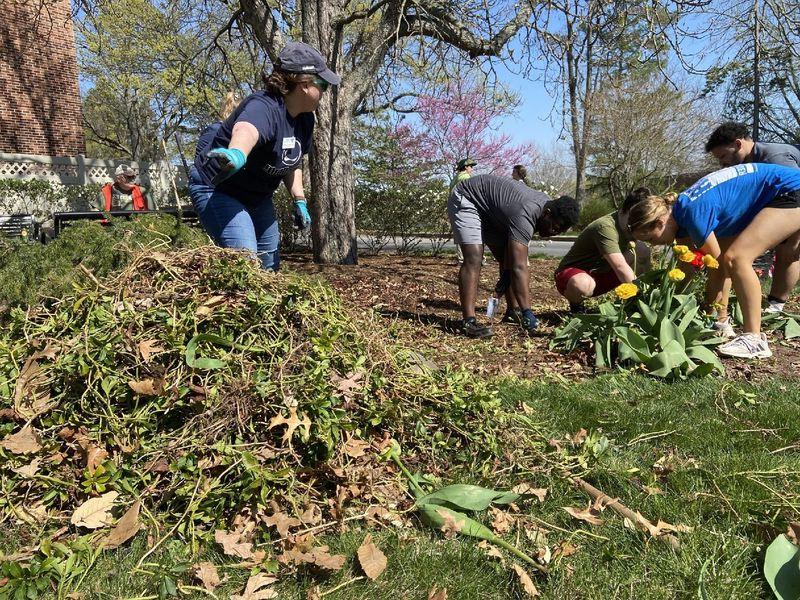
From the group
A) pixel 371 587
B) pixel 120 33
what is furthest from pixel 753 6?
pixel 120 33

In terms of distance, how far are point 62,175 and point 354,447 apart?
17.2 metres

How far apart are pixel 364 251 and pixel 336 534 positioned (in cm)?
904

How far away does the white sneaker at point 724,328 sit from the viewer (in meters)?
3.87

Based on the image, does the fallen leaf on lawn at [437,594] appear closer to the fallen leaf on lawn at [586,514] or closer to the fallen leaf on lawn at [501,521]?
the fallen leaf on lawn at [501,521]

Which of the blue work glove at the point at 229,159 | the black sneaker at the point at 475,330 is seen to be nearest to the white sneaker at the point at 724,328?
the black sneaker at the point at 475,330

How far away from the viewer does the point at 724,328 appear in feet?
12.9

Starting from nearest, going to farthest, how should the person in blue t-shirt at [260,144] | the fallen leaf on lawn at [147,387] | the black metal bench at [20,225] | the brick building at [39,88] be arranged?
the fallen leaf on lawn at [147,387] → the person in blue t-shirt at [260,144] → the black metal bench at [20,225] → the brick building at [39,88]

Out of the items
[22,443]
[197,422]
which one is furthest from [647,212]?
[22,443]

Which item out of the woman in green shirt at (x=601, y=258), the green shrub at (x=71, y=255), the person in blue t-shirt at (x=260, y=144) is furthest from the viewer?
the woman in green shirt at (x=601, y=258)

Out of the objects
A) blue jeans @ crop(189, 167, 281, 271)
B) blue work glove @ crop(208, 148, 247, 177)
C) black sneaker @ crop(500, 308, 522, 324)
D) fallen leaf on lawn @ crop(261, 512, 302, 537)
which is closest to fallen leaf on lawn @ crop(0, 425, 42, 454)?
fallen leaf on lawn @ crop(261, 512, 302, 537)

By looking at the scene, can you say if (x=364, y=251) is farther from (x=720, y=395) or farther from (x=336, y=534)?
(x=336, y=534)

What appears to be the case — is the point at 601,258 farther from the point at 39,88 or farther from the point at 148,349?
the point at 39,88

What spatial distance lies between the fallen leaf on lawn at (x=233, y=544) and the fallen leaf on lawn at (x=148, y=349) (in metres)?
0.61

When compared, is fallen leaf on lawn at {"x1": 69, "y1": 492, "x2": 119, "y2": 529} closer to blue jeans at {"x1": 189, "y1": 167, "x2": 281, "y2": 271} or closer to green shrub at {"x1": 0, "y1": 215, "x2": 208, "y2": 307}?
green shrub at {"x1": 0, "y1": 215, "x2": 208, "y2": 307}
